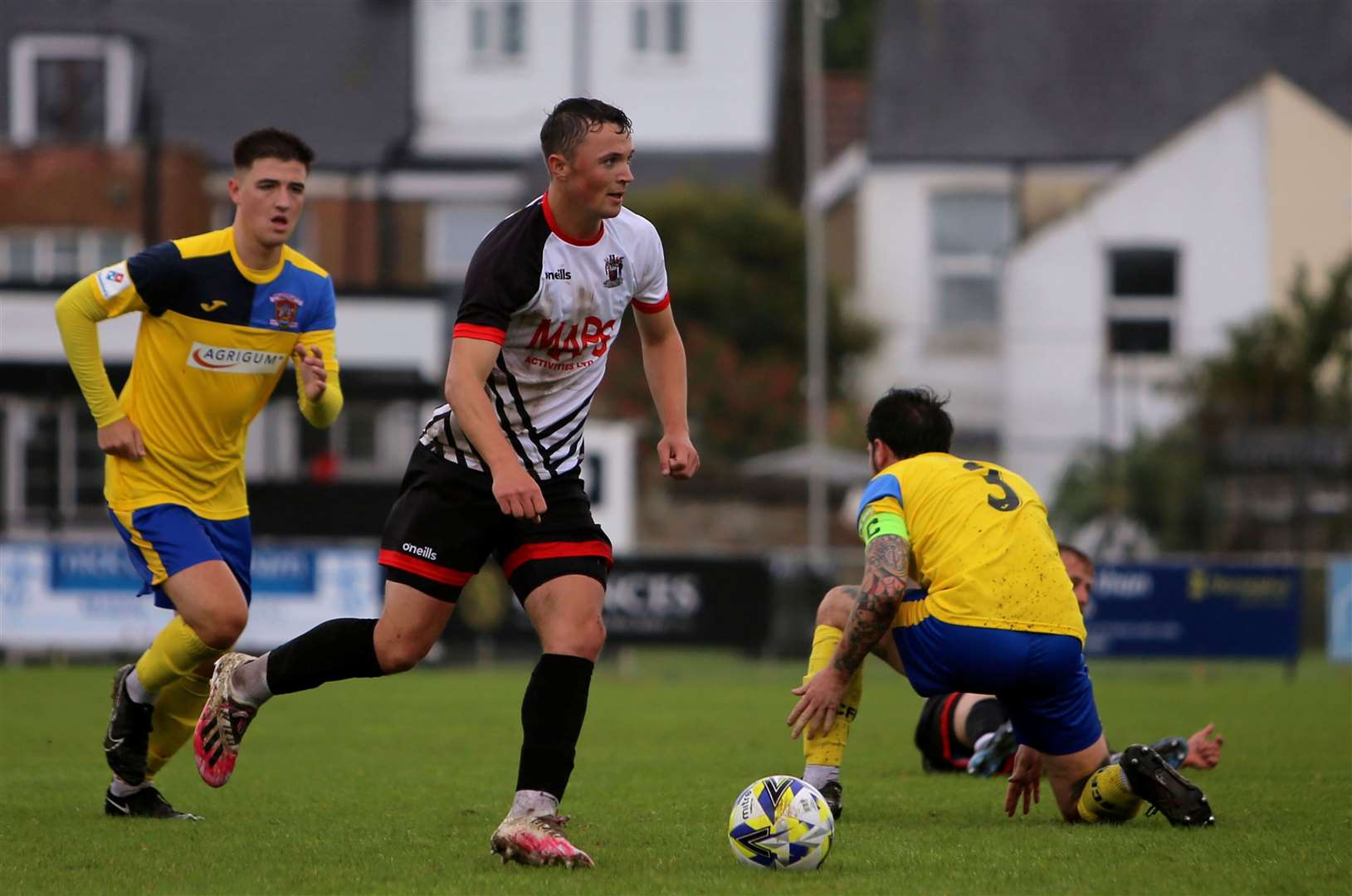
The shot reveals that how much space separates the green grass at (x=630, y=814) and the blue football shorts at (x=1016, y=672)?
362mm

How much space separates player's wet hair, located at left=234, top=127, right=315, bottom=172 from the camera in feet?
23.3

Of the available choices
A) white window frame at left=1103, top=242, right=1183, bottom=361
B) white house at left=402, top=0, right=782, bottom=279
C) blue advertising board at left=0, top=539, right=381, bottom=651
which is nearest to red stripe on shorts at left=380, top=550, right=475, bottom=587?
blue advertising board at left=0, top=539, right=381, bottom=651

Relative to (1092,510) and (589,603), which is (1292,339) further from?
(589,603)

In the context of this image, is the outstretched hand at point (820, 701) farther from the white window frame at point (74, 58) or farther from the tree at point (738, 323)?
the white window frame at point (74, 58)

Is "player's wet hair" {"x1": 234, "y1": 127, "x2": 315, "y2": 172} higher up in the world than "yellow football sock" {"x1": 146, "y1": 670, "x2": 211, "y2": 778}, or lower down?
higher up

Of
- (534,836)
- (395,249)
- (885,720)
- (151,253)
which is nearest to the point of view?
(534,836)

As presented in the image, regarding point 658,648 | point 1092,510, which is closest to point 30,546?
point 658,648

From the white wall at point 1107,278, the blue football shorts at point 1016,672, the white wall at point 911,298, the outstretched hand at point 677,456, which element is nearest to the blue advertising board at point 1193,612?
the blue football shorts at point 1016,672

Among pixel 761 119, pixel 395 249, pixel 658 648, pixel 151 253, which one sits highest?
pixel 761 119

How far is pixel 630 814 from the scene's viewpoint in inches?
278

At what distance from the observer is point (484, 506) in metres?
5.84

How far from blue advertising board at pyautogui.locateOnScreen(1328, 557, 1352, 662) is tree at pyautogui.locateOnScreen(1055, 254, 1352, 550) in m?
3.99

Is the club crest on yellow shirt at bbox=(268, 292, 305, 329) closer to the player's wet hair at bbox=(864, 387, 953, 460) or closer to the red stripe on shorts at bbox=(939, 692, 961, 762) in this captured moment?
the player's wet hair at bbox=(864, 387, 953, 460)

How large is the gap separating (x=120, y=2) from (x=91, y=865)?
111ft
